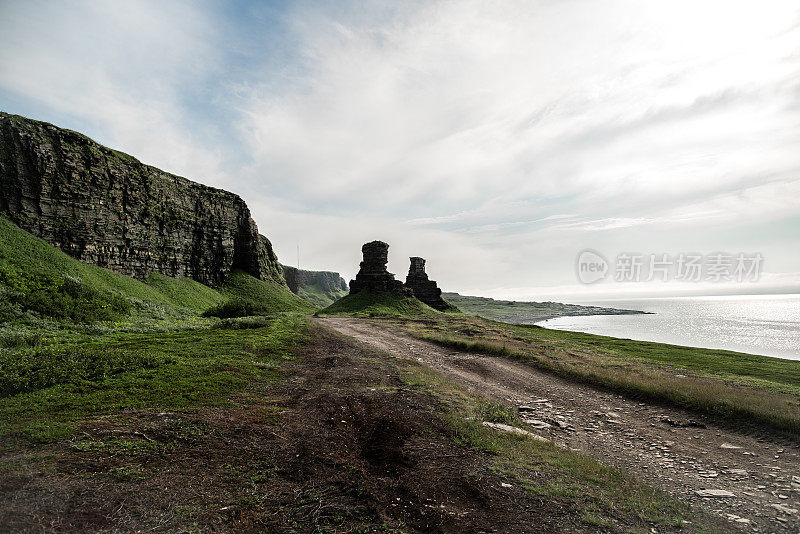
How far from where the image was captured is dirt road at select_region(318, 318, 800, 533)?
257 inches

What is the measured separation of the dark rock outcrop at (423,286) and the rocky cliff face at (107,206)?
45.6m

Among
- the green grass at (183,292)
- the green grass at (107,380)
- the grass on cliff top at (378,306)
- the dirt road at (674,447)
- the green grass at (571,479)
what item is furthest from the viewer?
the grass on cliff top at (378,306)

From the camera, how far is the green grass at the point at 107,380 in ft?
25.0

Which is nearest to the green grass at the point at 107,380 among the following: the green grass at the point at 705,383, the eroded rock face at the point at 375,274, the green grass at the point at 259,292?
the green grass at the point at 705,383

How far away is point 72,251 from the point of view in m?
38.7

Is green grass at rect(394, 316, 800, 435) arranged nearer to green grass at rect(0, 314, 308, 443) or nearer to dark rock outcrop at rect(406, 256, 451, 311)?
green grass at rect(0, 314, 308, 443)

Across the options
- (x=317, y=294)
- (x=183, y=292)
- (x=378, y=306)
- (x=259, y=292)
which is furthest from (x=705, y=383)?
(x=317, y=294)

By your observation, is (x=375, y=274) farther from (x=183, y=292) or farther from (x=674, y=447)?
(x=674, y=447)

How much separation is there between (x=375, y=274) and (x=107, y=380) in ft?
211

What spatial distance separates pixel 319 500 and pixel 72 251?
1995 inches

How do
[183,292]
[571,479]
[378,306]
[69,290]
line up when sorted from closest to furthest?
[571,479] → [69,290] → [183,292] → [378,306]

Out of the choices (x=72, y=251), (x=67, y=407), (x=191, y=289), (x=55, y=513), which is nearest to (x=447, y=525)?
(x=55, y=513)

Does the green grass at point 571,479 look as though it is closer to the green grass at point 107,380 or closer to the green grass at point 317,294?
the green grass at point 107,380

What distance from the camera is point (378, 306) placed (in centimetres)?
6638
